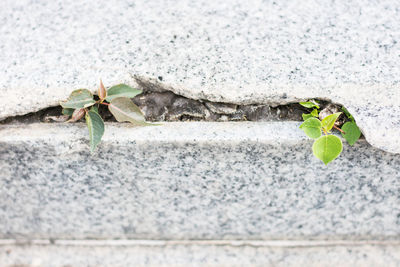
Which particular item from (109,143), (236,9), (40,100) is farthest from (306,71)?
(40,100)

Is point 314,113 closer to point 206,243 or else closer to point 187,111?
point 187,111

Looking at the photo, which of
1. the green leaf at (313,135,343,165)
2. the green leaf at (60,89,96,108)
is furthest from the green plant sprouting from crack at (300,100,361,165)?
the green leaf at (60,89,96,108)

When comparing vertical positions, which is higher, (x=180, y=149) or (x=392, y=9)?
(x=392, y=9)

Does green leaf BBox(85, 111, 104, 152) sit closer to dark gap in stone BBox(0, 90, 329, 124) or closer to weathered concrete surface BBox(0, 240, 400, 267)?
dark gap in stone BBox(0, 90, 329, 124)

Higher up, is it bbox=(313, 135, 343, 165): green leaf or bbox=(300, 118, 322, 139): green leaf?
bbox=(300, 118, 322, 139): green leaf

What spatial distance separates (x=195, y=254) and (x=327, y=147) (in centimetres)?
57

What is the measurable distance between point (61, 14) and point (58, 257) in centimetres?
75

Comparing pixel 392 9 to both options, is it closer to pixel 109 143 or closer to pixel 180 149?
pixel 180 149

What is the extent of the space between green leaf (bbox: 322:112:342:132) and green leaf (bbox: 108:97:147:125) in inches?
16.4

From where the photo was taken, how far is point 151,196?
3.15 ft

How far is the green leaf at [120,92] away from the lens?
0.81m

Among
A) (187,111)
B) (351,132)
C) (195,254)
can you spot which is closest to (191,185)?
(187,111)

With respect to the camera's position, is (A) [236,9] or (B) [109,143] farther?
(A) [236,9]

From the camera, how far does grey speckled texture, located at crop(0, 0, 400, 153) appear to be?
2.72 ft
